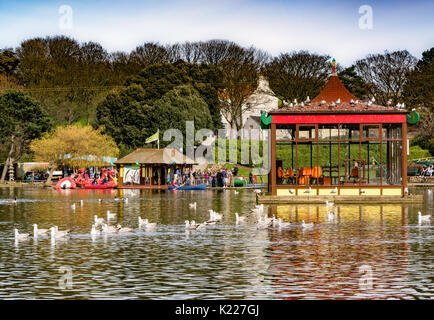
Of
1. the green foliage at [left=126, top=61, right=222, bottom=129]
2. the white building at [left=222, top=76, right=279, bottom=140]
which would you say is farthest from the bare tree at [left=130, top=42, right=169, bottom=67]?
the white building at [left=222, top=76, right=279, bottom=140]

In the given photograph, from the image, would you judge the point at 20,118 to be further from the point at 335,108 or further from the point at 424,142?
the point at 335,108

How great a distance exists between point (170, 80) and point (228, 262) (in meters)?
86.4

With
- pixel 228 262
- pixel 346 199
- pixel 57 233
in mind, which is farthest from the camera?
pixel 346 199

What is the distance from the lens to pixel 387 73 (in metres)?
114

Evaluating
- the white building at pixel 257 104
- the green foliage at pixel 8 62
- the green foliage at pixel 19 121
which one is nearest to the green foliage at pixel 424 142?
the white building at pixel 257 104

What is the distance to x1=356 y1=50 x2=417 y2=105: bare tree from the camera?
11350 cm

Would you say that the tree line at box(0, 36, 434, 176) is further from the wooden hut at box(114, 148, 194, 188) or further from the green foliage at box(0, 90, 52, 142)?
the wooden hut at box(114, 148, 194, 188)

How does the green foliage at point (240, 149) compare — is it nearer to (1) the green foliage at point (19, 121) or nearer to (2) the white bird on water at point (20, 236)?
(1) the green foliage at point (19, 121)

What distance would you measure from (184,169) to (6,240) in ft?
189

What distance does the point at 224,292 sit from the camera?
55.1 feet

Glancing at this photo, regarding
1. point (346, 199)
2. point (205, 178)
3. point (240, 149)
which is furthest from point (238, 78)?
point (346, 199)

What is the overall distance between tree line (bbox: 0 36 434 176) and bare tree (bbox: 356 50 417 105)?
15 centimetres

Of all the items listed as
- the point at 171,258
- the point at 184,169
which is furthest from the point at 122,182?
the point at 171,258

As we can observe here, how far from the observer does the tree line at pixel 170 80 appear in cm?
10150
